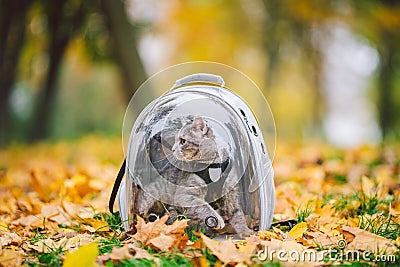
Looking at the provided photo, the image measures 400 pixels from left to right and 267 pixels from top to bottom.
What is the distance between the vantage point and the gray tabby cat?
2053 millimetres

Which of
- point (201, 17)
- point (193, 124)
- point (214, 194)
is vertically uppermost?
point (201, 17)

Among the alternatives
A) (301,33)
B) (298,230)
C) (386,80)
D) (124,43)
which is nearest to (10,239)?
(298,230)

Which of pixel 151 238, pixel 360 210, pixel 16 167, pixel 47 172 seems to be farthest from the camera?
pixel 16 167

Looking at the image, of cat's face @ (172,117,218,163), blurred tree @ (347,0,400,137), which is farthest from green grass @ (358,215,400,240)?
blurred tree @ (347,0,400,137)

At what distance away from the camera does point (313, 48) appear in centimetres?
1515

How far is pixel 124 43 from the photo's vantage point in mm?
7211

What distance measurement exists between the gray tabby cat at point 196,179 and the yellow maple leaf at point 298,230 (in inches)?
8.2

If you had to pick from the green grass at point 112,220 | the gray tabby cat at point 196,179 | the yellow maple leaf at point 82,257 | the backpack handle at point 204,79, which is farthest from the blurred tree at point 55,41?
the yellow maple leaf at point 82,257

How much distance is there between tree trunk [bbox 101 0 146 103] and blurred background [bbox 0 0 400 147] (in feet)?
0.05

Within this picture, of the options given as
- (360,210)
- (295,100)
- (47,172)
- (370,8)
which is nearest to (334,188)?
(360,210)

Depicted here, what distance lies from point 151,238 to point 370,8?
8.32 meters

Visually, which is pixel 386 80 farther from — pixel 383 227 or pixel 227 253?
pixel 227 253

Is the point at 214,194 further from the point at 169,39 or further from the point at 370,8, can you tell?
the point at 169,39

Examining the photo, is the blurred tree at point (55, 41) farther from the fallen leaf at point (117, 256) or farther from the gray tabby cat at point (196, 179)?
the fallen leaf at point (117, 256)
